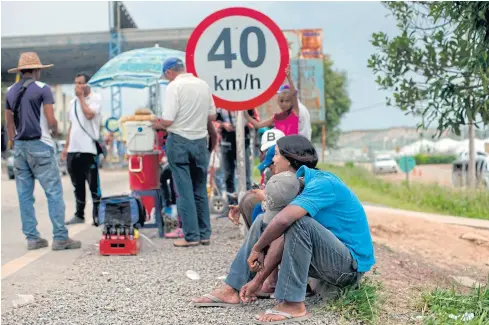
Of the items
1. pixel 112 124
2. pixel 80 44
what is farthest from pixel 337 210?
pixel 80 44

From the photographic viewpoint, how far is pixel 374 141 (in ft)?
155

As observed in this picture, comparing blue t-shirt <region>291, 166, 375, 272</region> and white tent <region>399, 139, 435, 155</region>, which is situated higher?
blue t-shirt <region>291, 166, 375, 272</region>

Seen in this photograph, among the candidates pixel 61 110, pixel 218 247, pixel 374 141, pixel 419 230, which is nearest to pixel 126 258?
pixel 218 247

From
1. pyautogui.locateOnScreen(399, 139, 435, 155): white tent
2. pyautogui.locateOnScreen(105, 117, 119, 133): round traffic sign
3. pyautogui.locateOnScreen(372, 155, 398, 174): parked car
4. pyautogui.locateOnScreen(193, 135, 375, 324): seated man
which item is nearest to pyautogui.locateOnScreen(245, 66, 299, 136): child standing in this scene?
pyautogui.locateOnScreen(105, 117, 119, 133): round traffic sign

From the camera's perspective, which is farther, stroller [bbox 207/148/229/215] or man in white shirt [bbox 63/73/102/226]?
stroller [bbox 207/148/229/215]

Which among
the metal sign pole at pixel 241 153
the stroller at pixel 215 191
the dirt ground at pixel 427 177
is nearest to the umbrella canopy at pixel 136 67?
the stroller at pixel 215 191

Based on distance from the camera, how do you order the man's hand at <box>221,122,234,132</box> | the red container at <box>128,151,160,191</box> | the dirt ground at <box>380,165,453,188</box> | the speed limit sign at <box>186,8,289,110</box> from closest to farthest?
the speed limit sign at <box>186,8,289,110</box> → the red container at <box>128,151,160,191</box> → the man's hand at <box>221,122,234,132</box> → the dirt ground at <box>380,165,453,188</box>

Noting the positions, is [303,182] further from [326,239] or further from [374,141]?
[374,141]

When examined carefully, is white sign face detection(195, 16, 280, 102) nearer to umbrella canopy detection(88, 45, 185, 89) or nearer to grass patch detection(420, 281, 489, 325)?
grass patch detection(420, 281, 489, 325)

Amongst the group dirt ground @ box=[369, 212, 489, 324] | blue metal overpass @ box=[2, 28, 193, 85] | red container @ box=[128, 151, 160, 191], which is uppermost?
blue metal overpass @ box=[2, 28, 193, 85]

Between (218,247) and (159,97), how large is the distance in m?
7.97

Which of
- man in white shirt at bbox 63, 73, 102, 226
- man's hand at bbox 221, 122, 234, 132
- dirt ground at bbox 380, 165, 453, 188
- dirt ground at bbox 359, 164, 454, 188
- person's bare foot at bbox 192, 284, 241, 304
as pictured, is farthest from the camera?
dirt ground at bbox 359, 164, 454, 188

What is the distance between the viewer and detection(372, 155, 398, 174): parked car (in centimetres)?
3632

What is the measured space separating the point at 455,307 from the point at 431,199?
34.4 feet
